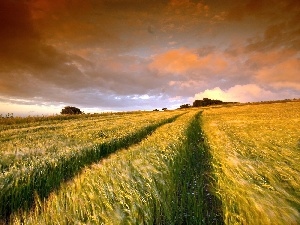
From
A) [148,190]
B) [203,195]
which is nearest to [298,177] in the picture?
[203,195]

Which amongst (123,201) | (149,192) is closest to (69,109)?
(149,192)

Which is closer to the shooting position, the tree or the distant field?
the distant field

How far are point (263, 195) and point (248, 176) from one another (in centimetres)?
64

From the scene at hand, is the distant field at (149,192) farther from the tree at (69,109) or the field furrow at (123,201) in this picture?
the tree at (69,109)

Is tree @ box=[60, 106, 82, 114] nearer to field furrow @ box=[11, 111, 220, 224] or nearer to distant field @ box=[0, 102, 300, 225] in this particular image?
distant field @ box=[0, 102, 300, 225]

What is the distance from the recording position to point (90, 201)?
3494 mm

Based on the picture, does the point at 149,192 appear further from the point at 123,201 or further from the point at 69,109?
the point at 69,109

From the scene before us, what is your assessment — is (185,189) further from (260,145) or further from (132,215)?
(260,145)

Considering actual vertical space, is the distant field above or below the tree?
below

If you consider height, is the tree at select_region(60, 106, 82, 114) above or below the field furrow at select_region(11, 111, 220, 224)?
above

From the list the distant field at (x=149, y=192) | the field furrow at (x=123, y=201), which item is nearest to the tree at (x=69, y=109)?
the distant field at (x=149, y=192)

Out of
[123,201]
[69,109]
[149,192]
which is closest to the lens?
[123,201]

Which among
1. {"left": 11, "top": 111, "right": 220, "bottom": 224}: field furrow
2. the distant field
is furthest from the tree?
{"left": 11, "top": 111, "right": 220, "bottom": 224}: field furrow

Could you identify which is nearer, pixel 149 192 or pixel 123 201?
pixel 123 201
